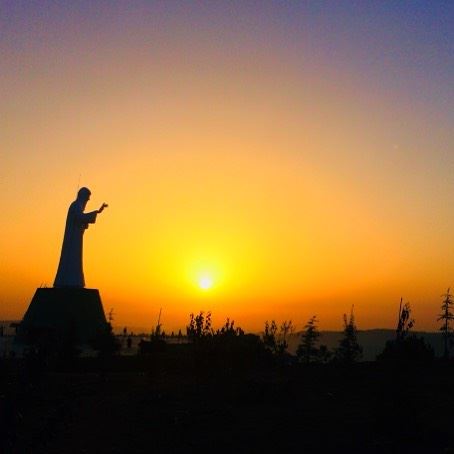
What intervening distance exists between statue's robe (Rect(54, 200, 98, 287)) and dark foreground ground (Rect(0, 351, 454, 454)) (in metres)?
24.9

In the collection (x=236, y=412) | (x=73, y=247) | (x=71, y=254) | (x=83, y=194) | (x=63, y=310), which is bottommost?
(x=236, y=412)

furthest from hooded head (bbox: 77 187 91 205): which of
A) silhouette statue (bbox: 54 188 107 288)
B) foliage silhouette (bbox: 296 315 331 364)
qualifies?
foliage silhouette (bbox: 296 315 331 364)

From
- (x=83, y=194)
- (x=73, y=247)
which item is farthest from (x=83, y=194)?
(x=73, y=247)

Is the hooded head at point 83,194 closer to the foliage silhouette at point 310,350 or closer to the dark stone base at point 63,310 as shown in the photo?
the dark stone base at point 63,310

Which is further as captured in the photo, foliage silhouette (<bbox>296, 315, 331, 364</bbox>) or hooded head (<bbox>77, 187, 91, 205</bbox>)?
hooded head (<bbox>77, 187, 91, 205</bbox>)

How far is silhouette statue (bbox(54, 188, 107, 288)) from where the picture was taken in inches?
1581

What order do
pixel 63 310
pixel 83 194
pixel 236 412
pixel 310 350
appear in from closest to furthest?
1. pixel 236 412
2. pixel 310 350
3. pixel 63 310
4. pixel 83 194

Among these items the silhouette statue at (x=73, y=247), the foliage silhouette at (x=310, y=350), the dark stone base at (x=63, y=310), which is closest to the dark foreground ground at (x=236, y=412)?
the foliage silhouette at (x=310, y=350)

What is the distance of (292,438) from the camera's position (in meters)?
9.55

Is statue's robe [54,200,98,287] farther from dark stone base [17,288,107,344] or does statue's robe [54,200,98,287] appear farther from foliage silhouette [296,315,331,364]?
foliage silhouette [296,315,331,364]

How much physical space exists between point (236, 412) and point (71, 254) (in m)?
30.9

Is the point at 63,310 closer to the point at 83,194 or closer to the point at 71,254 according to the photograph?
the point at 71,254

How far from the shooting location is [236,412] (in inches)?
447

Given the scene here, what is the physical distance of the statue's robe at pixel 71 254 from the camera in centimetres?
4047
